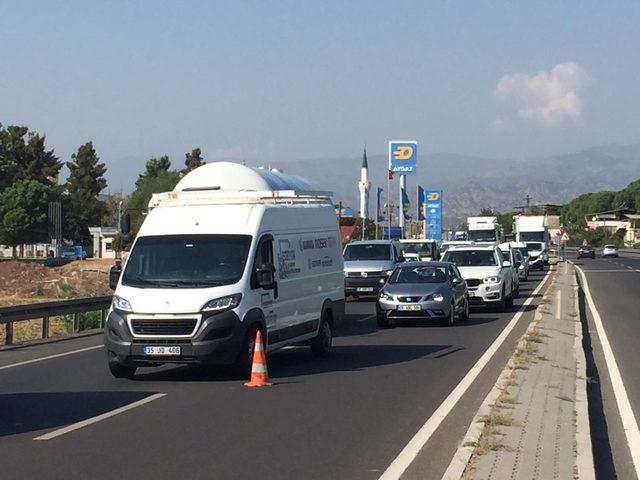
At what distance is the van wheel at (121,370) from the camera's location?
13554mm

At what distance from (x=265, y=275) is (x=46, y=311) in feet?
28.3

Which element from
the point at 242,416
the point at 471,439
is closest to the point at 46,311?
the point at 242,416

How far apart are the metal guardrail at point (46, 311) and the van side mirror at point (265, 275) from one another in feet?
24.3

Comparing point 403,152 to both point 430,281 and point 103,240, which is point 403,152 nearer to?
point 430,281

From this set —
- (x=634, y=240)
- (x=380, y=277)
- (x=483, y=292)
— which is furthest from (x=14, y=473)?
(x=634, y=240)

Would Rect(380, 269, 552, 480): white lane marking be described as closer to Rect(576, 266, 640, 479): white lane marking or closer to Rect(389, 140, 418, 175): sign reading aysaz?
Rect(576, 266, 640, 479): white lane marking

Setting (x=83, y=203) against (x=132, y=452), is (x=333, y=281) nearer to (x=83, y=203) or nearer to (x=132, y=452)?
(x=132, y=452)

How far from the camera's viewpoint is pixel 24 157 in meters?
124

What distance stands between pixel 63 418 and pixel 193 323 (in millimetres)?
2780

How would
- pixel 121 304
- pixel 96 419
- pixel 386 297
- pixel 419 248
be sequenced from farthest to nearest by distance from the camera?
pixel 419 248, pixel 386 297, pixel 121 304, pixel 96 419

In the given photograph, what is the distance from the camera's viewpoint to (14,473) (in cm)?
786

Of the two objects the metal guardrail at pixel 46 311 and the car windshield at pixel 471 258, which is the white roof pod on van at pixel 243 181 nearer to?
the metal guardrail at pixel 46 311

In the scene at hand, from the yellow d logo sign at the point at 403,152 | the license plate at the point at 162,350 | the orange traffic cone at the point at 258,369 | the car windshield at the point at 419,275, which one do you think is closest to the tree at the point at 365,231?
the yellow d logo sign at the point at 403,152

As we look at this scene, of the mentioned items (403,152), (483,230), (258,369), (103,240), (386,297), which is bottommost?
(103,240)
